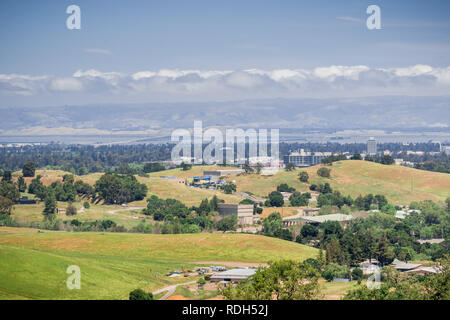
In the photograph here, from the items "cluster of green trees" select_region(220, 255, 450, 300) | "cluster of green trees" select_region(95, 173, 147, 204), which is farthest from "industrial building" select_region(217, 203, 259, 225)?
"cluster of green trees" select_region(220, 255, 450, 300)

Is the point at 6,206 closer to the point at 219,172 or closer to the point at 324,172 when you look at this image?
the point at 324,172

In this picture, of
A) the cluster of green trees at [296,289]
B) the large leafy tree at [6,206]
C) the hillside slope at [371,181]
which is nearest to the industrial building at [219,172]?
the hillside slope at [371,181]

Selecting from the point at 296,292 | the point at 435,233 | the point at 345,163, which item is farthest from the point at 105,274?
the point at 345,163

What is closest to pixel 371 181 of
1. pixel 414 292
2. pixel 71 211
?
pixel 71 211

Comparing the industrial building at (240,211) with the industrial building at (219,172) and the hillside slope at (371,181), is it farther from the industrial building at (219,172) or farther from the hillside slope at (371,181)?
the industrial building at (219,172)

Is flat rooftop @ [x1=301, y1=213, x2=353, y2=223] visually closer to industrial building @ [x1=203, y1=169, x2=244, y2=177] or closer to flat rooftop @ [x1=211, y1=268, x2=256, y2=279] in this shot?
flat rooftop @ [x1=211, y1=268, x2=256, y2=279]

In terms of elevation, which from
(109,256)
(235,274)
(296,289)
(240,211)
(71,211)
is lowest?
(240,211)

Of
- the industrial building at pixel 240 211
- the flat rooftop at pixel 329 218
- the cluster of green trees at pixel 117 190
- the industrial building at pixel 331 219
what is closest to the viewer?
the industrial building at pixel 331 219

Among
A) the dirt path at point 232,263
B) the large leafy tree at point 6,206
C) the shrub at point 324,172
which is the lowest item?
the dirt path at point 232,263

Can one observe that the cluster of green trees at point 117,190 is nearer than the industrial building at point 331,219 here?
No
